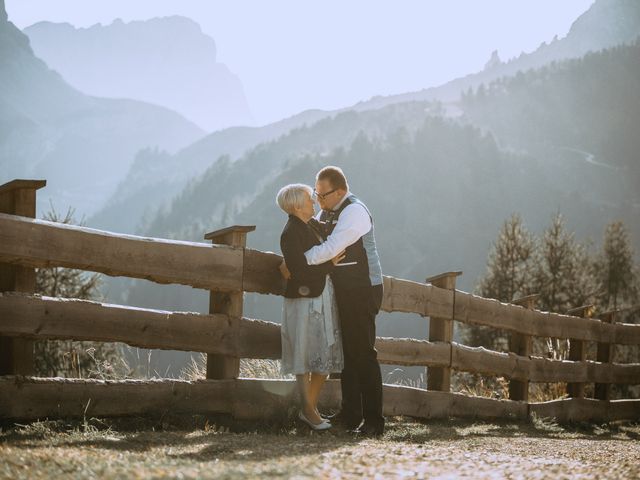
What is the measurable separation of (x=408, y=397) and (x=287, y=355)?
1918 millimetres

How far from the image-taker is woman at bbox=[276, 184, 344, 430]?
4922 millimetres

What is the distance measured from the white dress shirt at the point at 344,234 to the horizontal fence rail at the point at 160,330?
0.83 metres

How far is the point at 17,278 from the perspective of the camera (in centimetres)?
432

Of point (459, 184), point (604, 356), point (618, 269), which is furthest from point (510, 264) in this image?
point (459, 184)

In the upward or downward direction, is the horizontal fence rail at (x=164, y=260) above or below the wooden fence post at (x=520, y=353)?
above

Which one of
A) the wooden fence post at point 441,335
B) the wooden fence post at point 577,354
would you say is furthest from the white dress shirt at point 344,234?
the wooden fence post at point 577,354

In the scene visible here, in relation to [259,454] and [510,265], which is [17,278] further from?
[510,265]

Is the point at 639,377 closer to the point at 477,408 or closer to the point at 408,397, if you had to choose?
the point at 477,408

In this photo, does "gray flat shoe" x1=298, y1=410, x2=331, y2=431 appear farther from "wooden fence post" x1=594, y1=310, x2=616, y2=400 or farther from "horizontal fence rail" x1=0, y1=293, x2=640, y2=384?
"wooden fence post" x1=594, y1=310, x2=616, y2=400

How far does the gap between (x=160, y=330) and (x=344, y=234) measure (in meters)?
1.40

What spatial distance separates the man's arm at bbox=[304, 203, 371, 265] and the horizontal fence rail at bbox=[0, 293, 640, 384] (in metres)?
0.82

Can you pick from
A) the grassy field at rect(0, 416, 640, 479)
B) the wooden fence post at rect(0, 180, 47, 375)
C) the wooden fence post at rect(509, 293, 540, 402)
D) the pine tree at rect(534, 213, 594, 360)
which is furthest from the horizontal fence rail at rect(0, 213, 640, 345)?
the pine tree at rect(534, 213, 594, 360)

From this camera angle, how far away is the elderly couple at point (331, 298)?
4.93m

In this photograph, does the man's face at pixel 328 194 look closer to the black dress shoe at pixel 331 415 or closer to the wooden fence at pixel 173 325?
the wooden fence at pixel 173 325
